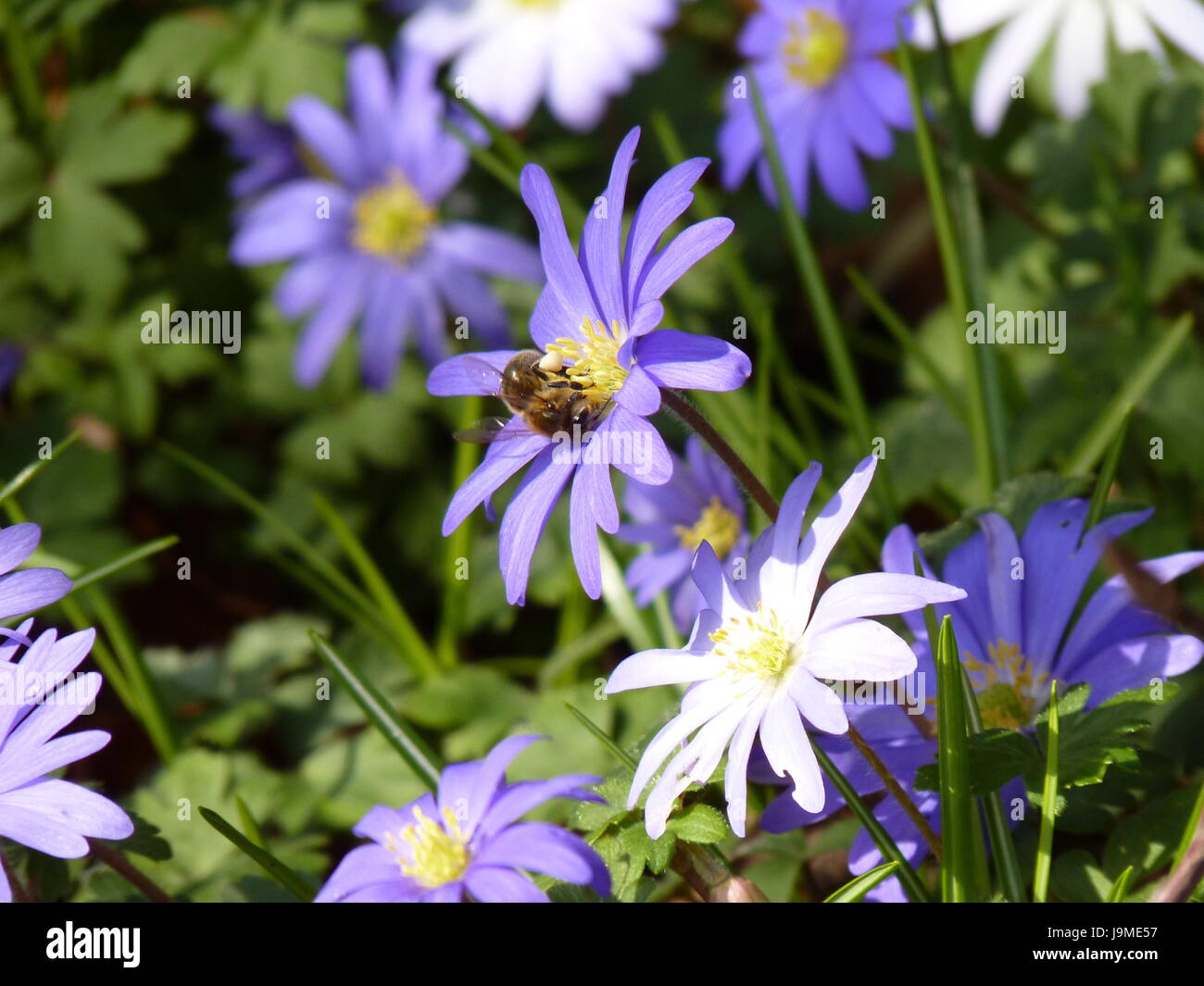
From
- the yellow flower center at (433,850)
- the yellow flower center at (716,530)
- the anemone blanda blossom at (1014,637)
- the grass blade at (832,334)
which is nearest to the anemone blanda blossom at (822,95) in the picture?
the grass blade at (832,334)

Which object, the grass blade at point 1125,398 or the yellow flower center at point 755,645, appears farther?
the grass blade at point 1125,398

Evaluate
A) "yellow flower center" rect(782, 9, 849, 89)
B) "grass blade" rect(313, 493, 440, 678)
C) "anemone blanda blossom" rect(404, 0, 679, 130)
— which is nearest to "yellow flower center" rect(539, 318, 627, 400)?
"grass blade" rect(313, 493, 440, 678)

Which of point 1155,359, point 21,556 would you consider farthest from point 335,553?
point 1155,359

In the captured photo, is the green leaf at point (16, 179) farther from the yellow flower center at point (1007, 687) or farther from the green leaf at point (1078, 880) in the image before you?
Answer: the green leaf at point (1078, 880)

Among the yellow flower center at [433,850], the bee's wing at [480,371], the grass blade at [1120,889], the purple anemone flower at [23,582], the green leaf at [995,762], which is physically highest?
the bee's wing at [480,371]

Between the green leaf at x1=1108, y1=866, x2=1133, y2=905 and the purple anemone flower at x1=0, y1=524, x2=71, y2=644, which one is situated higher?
the purple anemone flower at x1=0, y1=524, x2=71, y2=644

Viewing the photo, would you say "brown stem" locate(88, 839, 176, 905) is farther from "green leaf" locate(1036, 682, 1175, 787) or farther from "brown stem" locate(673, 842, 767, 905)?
"green leaf" locate(1036, 682, 1175, 787)
